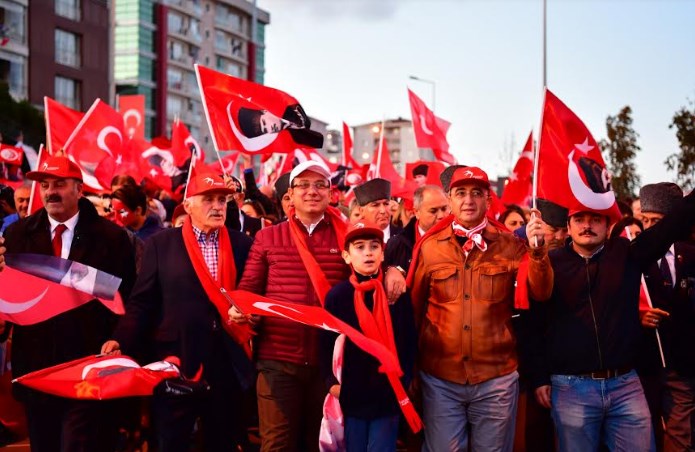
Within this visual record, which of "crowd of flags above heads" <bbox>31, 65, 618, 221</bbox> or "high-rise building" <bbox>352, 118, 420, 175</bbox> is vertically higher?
"high-rise building" <bbox>352, 118, 420, 175</bbox>

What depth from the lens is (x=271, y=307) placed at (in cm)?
517

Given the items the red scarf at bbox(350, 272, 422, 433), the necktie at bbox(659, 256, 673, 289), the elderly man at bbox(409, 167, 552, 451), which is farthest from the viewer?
the necktie at bbox(659, 256, 673, 289)

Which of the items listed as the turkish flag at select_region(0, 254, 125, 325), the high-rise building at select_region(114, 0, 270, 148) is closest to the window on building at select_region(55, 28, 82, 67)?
the high-rise building at select_region(114, 0, 270, 148)

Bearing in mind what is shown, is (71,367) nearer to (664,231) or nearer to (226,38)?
(664,231)

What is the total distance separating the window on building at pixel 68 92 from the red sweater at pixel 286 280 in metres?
51.3

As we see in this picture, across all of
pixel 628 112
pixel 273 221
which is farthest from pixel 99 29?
pixel 273 221

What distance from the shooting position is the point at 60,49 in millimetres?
54156

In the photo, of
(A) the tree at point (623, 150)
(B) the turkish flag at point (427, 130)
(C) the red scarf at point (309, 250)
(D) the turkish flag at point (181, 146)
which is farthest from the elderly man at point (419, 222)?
(A) the tree at point (623, 150)

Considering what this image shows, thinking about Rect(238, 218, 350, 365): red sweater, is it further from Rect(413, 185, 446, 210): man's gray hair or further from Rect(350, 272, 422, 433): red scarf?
Rect(413, 185, 446, 210): man's gray hair

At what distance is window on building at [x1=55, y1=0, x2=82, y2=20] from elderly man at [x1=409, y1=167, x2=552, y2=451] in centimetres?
5273

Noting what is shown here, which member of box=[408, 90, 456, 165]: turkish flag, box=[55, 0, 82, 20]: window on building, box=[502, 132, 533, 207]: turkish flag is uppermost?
box=[55, 0, 82, 20]: window on building

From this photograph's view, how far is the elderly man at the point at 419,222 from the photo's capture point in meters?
6.46

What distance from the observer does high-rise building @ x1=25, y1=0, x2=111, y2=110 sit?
49094mm

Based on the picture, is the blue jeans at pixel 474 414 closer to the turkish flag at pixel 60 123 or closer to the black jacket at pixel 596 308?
the black jacket at pixel 596 308
